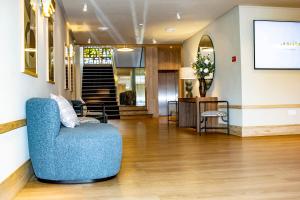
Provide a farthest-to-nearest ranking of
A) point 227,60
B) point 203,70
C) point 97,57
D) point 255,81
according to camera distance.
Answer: point 97,57 < point 203,70 < point 227,60 < point 255,81

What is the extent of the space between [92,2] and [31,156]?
401cm

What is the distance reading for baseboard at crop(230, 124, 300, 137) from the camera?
665cm

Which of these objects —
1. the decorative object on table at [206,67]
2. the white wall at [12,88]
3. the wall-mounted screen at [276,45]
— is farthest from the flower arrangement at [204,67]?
the white wall at [12,88]

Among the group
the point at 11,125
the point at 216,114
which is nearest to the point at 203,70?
the point at 216,114

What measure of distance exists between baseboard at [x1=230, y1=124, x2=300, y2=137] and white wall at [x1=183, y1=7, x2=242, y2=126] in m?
0.16

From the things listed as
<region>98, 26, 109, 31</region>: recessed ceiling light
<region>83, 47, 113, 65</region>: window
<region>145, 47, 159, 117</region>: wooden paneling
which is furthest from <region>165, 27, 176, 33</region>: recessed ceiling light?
<region>83, 47, 113, 65</region>: window

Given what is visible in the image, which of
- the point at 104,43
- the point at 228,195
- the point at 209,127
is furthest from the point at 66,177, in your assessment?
the point at 104,43

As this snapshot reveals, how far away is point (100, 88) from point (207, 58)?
23.7ft

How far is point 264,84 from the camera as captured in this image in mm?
6762

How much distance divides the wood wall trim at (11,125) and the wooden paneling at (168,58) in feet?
34.9

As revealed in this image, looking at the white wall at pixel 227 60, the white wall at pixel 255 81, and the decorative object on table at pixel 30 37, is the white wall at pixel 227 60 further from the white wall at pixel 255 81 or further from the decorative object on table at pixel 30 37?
the decorative object on table at pixel 30 37

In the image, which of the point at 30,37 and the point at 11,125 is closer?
the point at 11,125

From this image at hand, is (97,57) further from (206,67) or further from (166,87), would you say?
(206,67)

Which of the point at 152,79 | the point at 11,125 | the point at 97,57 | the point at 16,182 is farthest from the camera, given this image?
the point at 97,57
